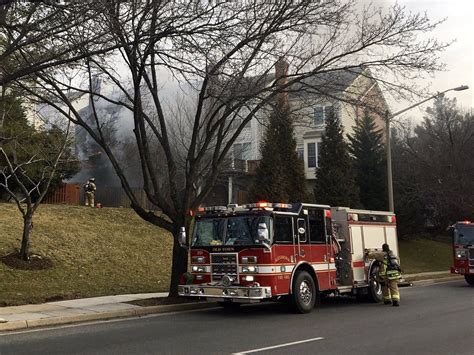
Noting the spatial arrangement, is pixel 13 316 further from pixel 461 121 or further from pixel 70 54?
pixel 461 121

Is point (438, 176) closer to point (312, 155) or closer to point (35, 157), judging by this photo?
point (312, 155)

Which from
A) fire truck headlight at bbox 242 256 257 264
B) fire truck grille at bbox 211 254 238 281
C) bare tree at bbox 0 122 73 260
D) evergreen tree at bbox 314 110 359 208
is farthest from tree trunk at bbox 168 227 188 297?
evergreen tree at bbox 314 110 359 208

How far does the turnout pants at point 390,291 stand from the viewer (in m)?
14.4

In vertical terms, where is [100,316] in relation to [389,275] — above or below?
below

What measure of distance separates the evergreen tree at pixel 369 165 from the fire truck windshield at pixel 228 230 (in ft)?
77.8

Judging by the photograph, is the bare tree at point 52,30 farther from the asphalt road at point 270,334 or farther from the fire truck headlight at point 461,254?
the fire truck headlight at point 461,254

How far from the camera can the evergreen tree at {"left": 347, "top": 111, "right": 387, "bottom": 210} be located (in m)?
35.8

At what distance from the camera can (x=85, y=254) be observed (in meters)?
20.0

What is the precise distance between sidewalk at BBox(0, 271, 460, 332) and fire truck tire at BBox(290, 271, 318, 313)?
2917mm

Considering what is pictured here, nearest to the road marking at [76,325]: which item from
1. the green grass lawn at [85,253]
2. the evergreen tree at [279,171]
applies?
the green grass lawn at [85,253]

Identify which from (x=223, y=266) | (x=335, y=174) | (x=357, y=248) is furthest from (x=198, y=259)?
(x=335, y=174)

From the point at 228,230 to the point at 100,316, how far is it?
134 inches

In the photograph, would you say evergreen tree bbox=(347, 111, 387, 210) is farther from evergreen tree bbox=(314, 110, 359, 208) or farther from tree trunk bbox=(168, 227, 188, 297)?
tree trunk bbox=(168, 227, 188, 297)

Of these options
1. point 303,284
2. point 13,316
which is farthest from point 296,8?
point 13,316
